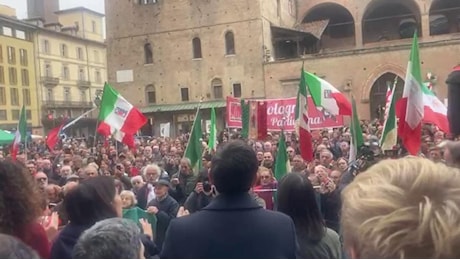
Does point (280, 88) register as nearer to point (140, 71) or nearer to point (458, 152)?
point (140, 71)

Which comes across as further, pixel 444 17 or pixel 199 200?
pixel 444 17

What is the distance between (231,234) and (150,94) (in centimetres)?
3844

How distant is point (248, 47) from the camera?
38.1 meters

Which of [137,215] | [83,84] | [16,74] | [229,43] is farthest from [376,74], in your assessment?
[83,84]

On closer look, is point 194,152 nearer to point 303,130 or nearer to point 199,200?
point 303,130

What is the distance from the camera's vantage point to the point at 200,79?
3928 centimetres

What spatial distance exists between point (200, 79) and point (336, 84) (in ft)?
29.1

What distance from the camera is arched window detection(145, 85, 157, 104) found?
40594mm

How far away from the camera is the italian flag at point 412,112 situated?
762cm

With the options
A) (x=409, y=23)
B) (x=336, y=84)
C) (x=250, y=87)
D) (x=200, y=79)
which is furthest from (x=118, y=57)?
(x=409, y=23)

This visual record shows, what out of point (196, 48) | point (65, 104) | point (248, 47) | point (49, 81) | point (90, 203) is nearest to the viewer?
point (90, 203)

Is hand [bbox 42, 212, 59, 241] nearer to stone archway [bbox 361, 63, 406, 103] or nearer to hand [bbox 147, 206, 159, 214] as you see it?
hand [bbox 147, 206, 159, 214]

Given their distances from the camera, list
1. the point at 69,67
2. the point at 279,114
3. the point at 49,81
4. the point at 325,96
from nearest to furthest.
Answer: the point at 325,96 → the point at 279,114 → the point at 49,81 → the point at 69,67

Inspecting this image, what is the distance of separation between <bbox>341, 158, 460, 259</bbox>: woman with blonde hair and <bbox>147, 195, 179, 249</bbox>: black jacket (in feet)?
15.9
